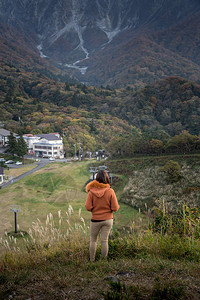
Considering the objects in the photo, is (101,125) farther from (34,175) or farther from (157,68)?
(157,68)

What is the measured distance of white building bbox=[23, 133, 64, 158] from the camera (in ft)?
132

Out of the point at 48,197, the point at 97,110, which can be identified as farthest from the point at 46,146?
the point at 97,110

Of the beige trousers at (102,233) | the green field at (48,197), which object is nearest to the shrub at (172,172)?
the green field at (48,197)

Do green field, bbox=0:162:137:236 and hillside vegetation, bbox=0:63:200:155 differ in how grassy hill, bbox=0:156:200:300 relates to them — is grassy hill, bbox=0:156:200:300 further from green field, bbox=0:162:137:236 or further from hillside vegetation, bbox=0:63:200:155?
hillside vegetation, bbox=0:63:200:155

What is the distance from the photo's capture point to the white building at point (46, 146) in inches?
1581

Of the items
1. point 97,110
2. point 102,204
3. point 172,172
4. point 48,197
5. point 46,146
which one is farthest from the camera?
point 97,110

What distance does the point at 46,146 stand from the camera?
133ft

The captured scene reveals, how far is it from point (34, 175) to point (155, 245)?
22.5 m

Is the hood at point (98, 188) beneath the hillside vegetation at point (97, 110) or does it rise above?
beneath

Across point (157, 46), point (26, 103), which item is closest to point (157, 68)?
point (157, 46)

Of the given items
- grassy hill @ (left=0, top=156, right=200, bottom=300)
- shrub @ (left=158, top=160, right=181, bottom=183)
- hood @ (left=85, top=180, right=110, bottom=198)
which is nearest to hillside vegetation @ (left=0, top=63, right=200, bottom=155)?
shrub @ (left=158, top=160, right=181, bottom=183)

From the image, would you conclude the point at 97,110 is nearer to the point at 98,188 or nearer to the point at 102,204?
the point at 98,188

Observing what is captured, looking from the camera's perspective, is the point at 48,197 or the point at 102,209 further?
the point at 48,197

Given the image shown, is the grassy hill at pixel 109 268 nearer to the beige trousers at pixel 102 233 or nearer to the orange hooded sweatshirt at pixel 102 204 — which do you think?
the beige trousers at pixel 102 233
